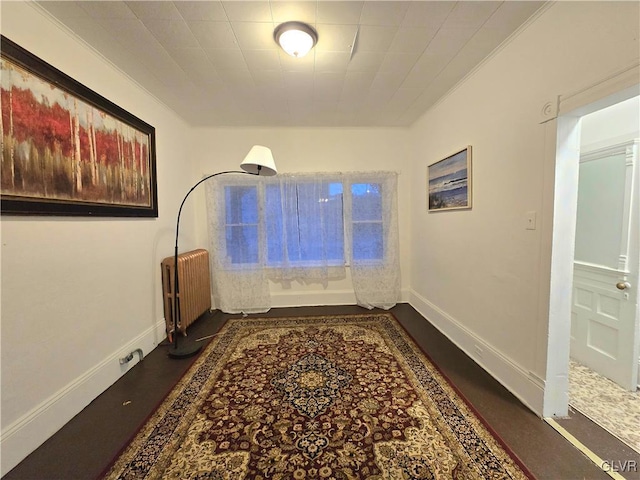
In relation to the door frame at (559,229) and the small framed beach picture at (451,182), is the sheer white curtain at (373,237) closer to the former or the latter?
the small framed beach picture at (451,182)

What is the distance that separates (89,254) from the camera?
181 centimetres

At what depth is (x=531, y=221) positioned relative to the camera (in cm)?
166

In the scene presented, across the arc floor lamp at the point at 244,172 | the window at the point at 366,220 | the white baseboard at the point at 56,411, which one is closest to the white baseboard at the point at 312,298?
the window at the point at 366,220

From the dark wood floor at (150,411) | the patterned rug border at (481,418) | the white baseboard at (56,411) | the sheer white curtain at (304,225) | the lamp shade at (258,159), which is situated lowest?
the dark wood floor at (150,411)

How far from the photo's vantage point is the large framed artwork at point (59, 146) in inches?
52.6

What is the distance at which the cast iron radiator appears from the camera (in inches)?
105

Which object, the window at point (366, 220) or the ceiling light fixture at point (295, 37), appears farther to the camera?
the window at point (366, 220)

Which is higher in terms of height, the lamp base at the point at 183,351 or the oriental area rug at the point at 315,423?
the lamp base at the point at 183,351

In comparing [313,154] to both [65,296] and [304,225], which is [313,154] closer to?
[304,225]

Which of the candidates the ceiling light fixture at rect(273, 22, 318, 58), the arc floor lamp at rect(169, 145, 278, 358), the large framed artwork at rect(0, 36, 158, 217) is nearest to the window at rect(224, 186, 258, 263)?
the arc floor lamp at rect(169, 145, 278, 358)

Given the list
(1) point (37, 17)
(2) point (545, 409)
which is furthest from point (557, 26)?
(1) point (37, 17)

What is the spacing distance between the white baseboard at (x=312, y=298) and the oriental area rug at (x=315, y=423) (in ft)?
3.94

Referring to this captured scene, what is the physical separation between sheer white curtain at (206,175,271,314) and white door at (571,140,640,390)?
11.2 feet

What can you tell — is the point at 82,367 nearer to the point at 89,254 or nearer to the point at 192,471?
the point at 89,254
